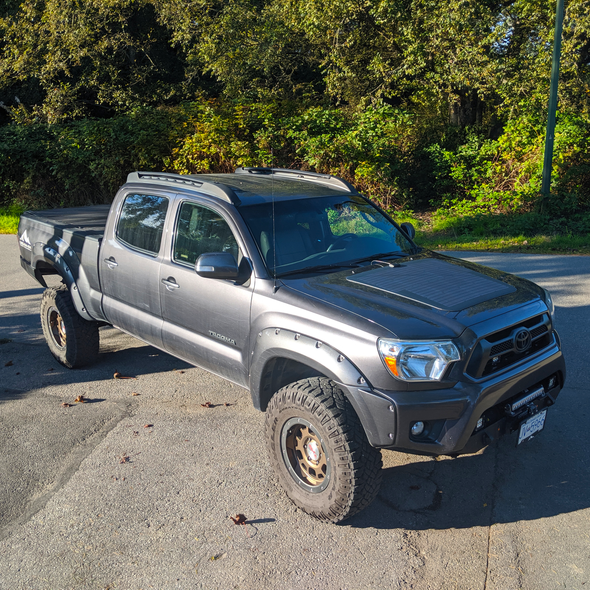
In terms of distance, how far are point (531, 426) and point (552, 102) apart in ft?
32.5

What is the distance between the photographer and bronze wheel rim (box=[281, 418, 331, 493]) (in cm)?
349

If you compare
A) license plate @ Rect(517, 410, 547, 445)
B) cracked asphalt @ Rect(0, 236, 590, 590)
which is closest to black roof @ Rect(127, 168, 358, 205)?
cracked asphalt @ Rect(0, 236, 590, 590)

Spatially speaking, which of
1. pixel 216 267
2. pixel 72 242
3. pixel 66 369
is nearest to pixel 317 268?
pixel 216 267

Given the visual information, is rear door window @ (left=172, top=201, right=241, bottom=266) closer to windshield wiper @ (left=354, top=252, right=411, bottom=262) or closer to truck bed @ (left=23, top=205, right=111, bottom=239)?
windshield wiper @ (left=354, top=252, right=411, bottom=262)

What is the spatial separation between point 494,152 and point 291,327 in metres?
12.5

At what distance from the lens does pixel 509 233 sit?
11.6 meters

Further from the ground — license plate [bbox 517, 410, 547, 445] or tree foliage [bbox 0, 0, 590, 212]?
tree foliage [bbox 0, 0, 590, 212]

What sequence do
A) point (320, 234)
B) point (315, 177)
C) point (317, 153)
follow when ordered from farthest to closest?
point (317, 153) < point (315, 177) < point (320, 234)

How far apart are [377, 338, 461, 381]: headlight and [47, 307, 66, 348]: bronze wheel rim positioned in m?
3.95

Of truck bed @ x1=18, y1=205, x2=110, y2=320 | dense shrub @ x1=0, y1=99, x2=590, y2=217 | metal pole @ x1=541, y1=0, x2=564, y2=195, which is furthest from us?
dense shrub @ x1=0, y1=99, x2=590, y2=217

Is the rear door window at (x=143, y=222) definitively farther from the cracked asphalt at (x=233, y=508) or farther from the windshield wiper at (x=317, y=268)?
the cracked asphalt at (x=233, y=508)

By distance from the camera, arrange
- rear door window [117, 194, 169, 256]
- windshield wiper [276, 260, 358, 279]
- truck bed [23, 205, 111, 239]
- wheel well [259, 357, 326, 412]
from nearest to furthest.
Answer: wheel well [259, 357, 326, 412] → windshield wiper [276, 260, 358, 279] → rear door window [117, 194, 169, 256] → truck bed [23, 205, 111, 239]

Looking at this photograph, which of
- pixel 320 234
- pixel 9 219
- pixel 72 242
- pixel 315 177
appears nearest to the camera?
pixel 320 234

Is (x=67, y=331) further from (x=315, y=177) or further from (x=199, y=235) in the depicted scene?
(x=315, y=177)
